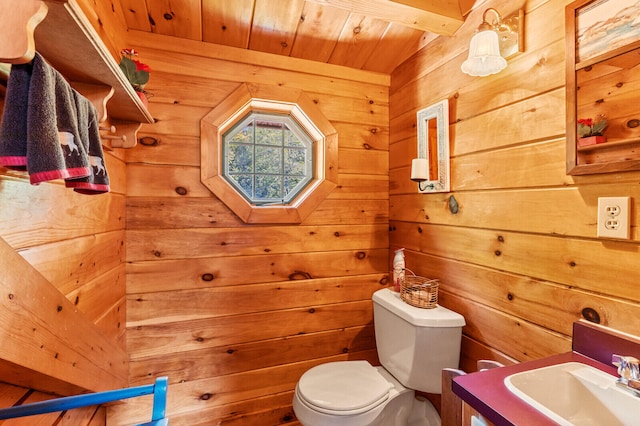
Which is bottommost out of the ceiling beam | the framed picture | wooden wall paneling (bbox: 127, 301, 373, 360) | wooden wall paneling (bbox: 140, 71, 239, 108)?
wooden wall paneling (bbox: 127, 301, 373, 360)

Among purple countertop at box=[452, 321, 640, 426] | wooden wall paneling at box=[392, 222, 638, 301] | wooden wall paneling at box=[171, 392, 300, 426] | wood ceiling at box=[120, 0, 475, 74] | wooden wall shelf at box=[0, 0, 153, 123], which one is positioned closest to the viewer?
wooden wall shelf at box=[0, 0, 153, 123]

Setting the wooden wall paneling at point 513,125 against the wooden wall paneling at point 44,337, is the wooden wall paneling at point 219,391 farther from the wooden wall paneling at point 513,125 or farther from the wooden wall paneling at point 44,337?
the wooden wall paneling at point 513,125

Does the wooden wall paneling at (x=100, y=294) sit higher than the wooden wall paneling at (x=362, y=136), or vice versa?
the wooden wall paneling at (x=362, y=136)

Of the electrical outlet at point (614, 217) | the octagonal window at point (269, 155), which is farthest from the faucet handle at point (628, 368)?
the octagonal window at point (269, 155)

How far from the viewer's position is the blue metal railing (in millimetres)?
580

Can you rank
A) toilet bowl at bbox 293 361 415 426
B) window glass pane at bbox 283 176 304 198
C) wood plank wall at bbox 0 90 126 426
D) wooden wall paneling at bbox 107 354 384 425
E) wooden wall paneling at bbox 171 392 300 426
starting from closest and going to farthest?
wood plank wall at bbox 0 90 126 426 → toilet bowl at bbox 293 361 415 426 → wooden wall paneling at bbox 107 354 384 425 → wooden wall paneling at bbox 171 392 300 426 → window glass pane at bbox 283 176 304 198

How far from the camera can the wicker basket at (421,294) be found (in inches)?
51.9

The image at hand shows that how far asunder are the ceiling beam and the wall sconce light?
0.20 metres

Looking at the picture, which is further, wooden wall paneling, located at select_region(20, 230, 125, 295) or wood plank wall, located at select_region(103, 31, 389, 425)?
wood plank wall, located at select_region(103, 31, 389, 425)

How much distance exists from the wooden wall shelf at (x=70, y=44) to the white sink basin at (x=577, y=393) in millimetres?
1212

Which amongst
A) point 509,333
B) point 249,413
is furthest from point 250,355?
point 509,333

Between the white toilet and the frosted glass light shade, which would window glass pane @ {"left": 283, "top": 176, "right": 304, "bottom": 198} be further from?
the frosted glass light shade

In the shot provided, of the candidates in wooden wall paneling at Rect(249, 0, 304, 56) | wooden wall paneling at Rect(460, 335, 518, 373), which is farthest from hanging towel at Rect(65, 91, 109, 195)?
wooden wall paneling at Rect(460, 335, 518, 373)

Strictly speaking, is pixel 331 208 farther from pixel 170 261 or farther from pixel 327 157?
pixel 170 261
